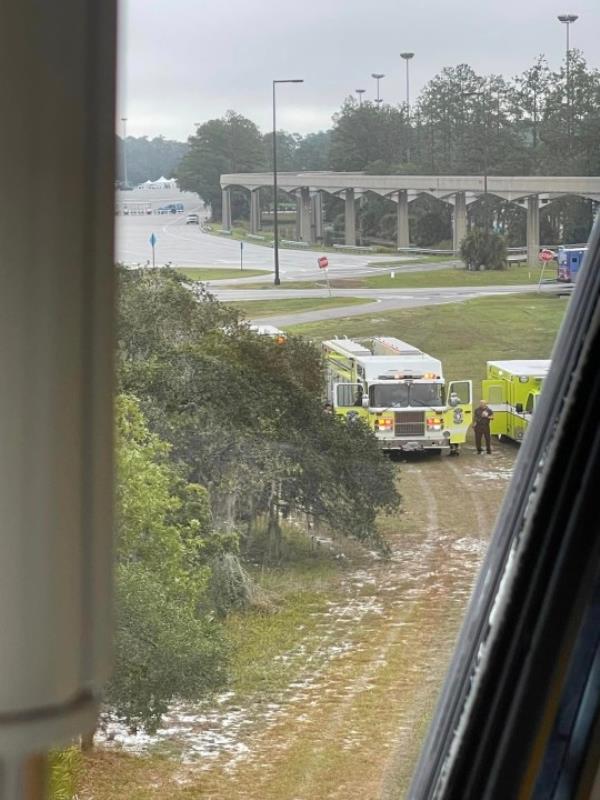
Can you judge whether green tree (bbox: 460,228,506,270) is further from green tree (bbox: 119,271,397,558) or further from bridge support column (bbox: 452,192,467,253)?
green tree (bbox: 119,271,397,558)

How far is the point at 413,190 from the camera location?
160 centimetres

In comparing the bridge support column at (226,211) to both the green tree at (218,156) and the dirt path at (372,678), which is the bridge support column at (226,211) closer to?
the green tree at (218,156)

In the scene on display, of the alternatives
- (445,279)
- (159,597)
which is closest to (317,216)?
(445,279)

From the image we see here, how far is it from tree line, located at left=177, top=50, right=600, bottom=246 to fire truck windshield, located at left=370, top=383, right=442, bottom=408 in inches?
9.3

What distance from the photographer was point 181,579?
146 centimetres

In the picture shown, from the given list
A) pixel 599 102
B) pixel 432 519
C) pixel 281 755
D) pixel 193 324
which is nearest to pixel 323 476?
pixel 432 519

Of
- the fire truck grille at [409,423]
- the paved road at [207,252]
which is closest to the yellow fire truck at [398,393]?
the fire truck grille at [409,423]

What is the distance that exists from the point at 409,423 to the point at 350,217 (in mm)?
356

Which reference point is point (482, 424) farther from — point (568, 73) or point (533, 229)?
point (568, 73)

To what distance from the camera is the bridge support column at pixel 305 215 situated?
161 cm

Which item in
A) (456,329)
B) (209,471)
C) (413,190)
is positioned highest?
(413,190)

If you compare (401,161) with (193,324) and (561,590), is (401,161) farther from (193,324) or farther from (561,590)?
(561,590)

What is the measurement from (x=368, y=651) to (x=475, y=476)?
1.05 feet

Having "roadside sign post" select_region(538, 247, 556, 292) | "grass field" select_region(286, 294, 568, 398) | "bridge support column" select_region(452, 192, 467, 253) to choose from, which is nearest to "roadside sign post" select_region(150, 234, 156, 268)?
"grass field" select_region(286, 294, 568, 398)
